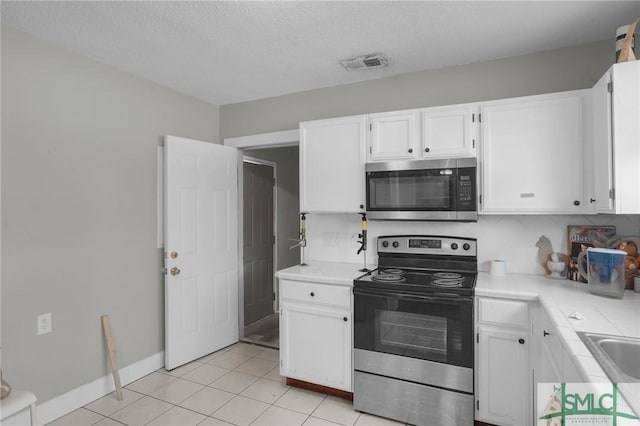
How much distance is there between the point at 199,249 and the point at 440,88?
249 cm

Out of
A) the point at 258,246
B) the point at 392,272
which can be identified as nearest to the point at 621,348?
the point at 392,272

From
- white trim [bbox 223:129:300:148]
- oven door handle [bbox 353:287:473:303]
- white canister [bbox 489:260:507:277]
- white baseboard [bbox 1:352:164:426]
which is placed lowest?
white baseboard [bbox 1:352:164:426]

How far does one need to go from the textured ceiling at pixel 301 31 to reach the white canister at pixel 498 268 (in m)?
1.49

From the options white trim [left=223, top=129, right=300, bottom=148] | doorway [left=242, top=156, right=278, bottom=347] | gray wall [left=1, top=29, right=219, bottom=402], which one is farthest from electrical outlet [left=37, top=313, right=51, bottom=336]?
white trim [left=223, top=129, right=300, bottom=148]

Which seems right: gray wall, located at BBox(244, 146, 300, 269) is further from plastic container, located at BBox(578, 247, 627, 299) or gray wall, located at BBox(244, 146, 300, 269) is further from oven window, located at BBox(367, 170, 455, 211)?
plastic container, located at BBox(578, 247, 627, 299)

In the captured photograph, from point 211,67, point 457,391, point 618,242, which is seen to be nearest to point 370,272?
point 457,391

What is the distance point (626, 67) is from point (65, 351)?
12.2 feet

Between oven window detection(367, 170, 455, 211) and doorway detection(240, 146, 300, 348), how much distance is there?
1.93 meters

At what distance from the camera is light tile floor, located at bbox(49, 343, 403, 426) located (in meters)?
2.32

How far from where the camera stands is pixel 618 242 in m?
2.23

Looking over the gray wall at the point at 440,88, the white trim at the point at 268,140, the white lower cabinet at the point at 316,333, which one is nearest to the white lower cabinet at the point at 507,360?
the white lower cabinet at the point at 316,333

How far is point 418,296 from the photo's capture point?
2.20 metres

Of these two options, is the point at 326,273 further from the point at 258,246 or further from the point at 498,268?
the point at 258,246

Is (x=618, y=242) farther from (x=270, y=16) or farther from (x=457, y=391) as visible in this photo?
(x=270, y=16)
